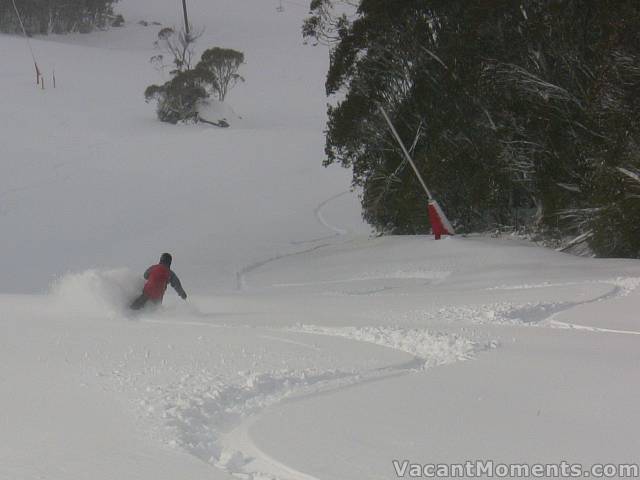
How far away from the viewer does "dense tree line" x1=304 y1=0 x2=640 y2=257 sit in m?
15.7

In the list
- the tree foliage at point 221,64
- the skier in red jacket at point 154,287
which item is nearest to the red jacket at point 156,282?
the skier in red jacket at point 154,287

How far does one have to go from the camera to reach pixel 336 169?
140 feet

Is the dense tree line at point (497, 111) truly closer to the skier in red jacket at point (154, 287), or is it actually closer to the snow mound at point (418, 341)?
the snow mound at point (418, 341)

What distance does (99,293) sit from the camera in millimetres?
11508

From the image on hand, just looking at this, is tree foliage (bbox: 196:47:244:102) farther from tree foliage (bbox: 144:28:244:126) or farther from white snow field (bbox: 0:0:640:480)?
white snow field (bbox: 0:0:640:480)

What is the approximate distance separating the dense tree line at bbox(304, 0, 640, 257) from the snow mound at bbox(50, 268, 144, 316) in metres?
9.28

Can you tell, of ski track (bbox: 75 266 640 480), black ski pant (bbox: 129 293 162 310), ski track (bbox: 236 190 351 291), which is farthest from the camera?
ski track (bbox: 236 190 351 291)

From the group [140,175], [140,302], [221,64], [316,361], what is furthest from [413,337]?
[221,64]

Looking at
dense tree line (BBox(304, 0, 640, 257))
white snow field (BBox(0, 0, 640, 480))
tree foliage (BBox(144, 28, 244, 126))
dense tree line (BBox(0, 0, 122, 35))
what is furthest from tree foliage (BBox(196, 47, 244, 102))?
dense tree line (BBox(304, 0, 640, 257))

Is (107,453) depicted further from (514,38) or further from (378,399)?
(514,38)

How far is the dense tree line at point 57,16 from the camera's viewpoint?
3093 inches

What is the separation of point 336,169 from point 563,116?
24.9 meters

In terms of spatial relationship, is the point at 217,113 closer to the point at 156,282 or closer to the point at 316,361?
the point at 156,282

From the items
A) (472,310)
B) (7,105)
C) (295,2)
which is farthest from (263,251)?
(295,2)
